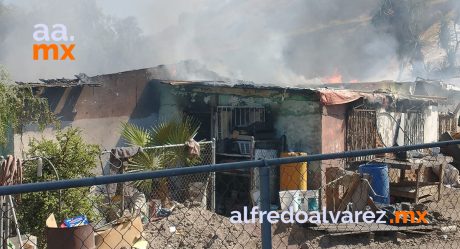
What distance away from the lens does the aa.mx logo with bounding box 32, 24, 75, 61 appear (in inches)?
610

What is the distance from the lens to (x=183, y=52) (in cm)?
2364

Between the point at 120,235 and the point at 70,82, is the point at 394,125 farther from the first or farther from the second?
the point at 120,235

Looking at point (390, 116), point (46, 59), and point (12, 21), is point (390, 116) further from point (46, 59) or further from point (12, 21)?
point (12, 21)

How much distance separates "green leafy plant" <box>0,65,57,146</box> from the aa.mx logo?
5787mm

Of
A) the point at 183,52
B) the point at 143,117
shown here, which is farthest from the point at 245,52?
the point at 143,117

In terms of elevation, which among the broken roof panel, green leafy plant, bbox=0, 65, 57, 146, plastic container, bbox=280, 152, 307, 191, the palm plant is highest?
the broken roof panel

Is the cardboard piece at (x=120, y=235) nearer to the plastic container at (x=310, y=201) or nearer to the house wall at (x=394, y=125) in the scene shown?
the plastic container at (x=310, y=201)

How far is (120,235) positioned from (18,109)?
184 inches

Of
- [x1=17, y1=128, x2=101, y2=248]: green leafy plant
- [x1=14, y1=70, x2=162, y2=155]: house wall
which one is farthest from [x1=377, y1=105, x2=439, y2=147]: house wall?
[x1=17, y1=128, x2=101, y2=248]: green leafy plant

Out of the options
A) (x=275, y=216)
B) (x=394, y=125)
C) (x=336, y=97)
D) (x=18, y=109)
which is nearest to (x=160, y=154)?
(x=18, y=109)

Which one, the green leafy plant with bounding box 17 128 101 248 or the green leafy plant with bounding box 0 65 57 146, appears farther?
the green leafy plant with bounding box 0 65 57 146

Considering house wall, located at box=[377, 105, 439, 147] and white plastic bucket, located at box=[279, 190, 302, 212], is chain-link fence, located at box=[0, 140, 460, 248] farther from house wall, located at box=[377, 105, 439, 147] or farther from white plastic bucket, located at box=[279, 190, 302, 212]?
house wall, located at box=[377, 105, 439, 147]

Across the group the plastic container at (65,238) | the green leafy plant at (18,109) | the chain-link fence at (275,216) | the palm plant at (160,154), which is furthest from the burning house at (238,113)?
the plastic container at (65,238)

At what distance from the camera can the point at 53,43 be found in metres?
16.3
